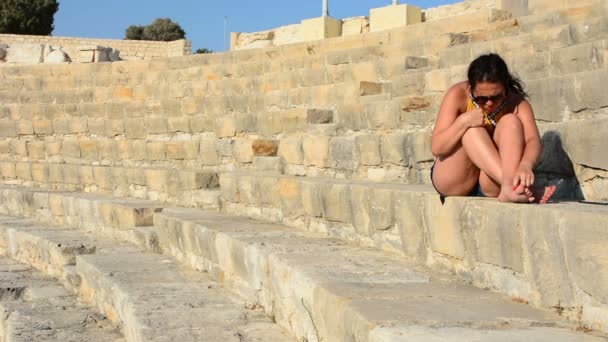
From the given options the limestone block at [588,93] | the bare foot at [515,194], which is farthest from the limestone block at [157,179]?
the bare foot at [515,194]

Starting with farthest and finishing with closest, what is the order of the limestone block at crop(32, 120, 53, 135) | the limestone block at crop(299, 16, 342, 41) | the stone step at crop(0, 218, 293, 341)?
the limestone block at crop(299, 16, 342, 41) → the limestone block at crop(32, 120, 53, 135) → the stone step at crop(0, 218, 293, 341)

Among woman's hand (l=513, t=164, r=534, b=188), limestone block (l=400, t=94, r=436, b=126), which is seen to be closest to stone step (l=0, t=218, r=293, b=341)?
woman's hand (l=513, t=164, r=534, b=188)

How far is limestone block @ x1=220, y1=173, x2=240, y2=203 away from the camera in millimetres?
5875

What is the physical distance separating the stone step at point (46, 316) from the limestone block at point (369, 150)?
2034mm

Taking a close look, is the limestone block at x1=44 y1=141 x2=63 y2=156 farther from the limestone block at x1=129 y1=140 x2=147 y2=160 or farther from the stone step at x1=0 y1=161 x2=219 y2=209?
the limestone block at x1=129 y1=140 x2=147 y2=160

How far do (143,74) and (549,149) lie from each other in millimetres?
10670

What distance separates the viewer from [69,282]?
586 cm

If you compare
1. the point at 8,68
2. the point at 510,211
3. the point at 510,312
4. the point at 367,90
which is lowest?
the point at 510,312

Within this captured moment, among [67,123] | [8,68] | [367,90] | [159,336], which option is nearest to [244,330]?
[159,336]

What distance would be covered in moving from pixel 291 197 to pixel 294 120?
242 centimetres

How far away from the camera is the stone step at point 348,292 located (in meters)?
2.37

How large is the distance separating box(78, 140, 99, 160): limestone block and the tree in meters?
37.3

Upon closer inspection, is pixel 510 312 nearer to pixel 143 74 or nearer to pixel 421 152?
pixel 421 152

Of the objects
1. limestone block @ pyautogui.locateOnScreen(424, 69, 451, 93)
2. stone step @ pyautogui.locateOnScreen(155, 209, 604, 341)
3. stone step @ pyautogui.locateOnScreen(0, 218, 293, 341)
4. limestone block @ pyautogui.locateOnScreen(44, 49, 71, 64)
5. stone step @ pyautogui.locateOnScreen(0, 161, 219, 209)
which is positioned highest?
limestone block @ pyautogui.locateOnScreen(44, 49, 71, 64)
